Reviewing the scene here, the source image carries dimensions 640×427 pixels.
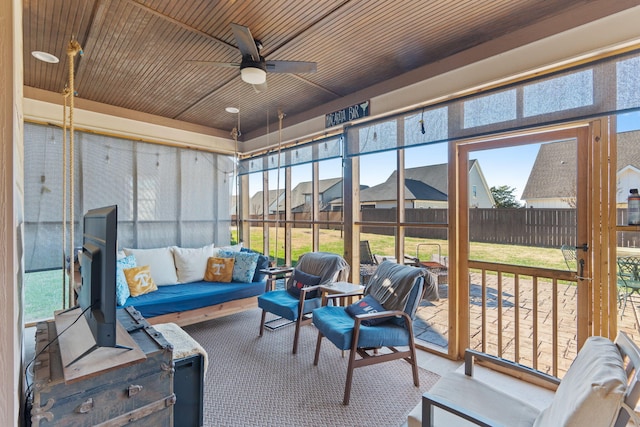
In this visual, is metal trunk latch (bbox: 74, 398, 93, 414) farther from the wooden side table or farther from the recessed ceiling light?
the recessed ceiling light

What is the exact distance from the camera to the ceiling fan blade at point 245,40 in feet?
6.68

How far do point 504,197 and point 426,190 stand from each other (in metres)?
0.75

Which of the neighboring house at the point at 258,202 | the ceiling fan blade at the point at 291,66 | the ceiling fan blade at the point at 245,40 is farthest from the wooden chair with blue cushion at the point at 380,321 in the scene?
the neighboring house at the point at 258,202

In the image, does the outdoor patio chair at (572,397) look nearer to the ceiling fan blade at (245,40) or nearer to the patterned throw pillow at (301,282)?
the patterned throw pillow at (301,282)

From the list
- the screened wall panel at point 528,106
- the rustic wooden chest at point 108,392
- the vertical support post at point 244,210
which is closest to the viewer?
the rustic wooden chest at point 108,392

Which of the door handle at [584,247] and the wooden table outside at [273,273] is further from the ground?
the door handle at [584,247]

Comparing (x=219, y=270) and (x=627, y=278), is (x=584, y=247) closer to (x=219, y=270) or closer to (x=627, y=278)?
(x=627, y=278)

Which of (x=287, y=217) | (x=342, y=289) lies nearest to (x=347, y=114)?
(x=287, y=217)

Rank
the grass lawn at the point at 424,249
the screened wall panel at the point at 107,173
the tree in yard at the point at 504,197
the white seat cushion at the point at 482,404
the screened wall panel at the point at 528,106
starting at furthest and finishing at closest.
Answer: the screened wall panel at the point at 107,173
the tree in yard at the point at 504,197
the grass lawn at the point at 424,249
the screened wall panel at the point at 528,106
the white seat cushion at the point at 482,404

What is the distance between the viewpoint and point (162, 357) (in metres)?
1.34

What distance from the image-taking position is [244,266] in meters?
4.07

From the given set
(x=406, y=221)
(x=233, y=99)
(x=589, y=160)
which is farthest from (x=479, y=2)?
(x=233, y=99)

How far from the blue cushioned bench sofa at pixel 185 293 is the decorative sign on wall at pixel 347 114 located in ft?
6.66

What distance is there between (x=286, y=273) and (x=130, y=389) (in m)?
2.76
